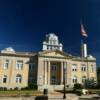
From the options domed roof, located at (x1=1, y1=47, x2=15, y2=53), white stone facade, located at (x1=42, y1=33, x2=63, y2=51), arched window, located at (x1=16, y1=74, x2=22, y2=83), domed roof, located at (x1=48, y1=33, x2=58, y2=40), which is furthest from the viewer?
domed roof, located at (x1=48, y1=33, x2=58, y2=40)

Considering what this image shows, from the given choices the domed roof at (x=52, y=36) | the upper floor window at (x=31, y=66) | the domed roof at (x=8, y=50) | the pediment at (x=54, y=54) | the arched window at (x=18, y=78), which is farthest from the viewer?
the domed roof at (x=52, y=36)

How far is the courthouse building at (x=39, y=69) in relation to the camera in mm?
51562

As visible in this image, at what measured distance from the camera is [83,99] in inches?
1216

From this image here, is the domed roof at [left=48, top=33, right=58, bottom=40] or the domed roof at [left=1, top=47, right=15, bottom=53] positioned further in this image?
the domed roof at [left=48, top=33, right=58, bottom=40]

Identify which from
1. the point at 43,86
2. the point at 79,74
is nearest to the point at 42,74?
the point at 43,86

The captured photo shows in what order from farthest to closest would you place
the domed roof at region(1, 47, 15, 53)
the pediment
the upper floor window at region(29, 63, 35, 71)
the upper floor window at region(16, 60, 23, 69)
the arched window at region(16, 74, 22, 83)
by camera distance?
the upper floor window at region(29, 63, 35, 71) < the pediment < the upper floor window at region(16, 60, 23, 69) < the arched window at region(16, 74, 22, 83) < the domed roof at region(1, 47, 15, 53)

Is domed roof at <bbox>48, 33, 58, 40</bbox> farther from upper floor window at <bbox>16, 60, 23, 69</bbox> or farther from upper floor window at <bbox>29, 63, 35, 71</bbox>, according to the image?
upper floor window at <bbox>16, 60, 23, 69</bbox>

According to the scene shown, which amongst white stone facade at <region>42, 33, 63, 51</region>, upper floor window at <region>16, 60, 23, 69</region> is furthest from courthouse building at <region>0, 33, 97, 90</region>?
white stone facade at <region>42, 33, 63, 51</region>

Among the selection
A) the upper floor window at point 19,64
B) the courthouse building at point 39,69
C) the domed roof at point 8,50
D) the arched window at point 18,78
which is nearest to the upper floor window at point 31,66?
the courthouse building at point 39,69

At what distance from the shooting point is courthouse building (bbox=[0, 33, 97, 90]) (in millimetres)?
51562

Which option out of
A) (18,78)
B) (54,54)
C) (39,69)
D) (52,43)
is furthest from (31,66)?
(52,43)

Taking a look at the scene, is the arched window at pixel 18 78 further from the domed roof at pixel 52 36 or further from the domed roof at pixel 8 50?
the domed roof at pixel 52 36

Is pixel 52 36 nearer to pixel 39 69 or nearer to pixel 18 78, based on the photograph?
pixel 39 69

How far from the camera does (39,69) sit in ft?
172
